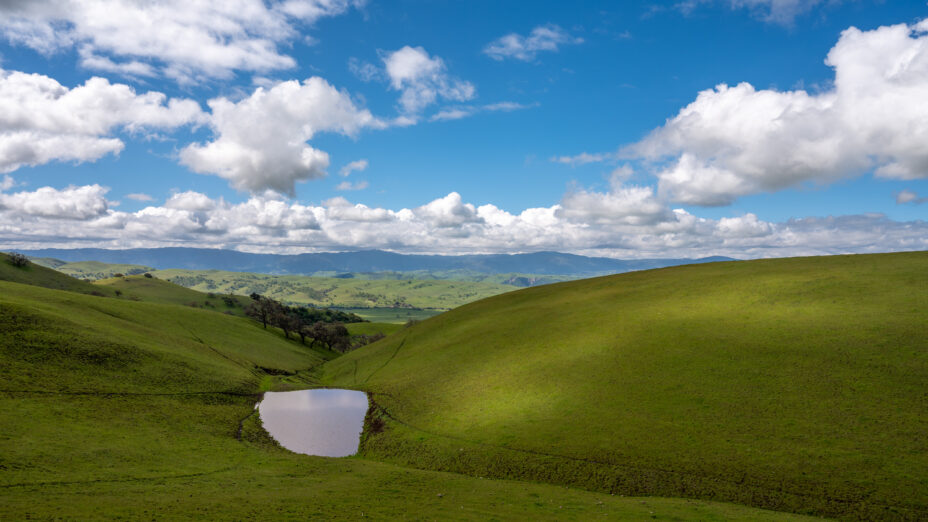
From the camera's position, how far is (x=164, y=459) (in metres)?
33.8

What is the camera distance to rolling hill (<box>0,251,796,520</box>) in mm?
24500

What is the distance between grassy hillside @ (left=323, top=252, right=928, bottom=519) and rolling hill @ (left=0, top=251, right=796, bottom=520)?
15.4 ft

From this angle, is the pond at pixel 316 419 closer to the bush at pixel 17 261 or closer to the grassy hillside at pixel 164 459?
the grassy hillside at pixel 164 459

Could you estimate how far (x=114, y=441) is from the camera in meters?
35.5

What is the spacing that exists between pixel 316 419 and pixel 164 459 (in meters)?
25.1

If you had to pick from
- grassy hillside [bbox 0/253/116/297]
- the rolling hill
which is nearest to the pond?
the rolling hill

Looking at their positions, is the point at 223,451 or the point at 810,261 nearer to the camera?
the point at 223,451

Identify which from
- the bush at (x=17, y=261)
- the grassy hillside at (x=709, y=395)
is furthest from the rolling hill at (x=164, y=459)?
the bush at (x=17, y=261)

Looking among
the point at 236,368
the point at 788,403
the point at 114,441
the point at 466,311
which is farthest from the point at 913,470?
the point at 236,368

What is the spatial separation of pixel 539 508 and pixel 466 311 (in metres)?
76.5

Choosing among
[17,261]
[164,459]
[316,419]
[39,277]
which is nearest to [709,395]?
Result: [316,419]

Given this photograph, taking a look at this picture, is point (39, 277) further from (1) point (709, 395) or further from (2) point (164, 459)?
(1) point (709, 395)

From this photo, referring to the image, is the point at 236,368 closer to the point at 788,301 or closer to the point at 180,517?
the point at 180,517

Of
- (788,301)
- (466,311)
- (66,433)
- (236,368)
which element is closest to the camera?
(66,433)
